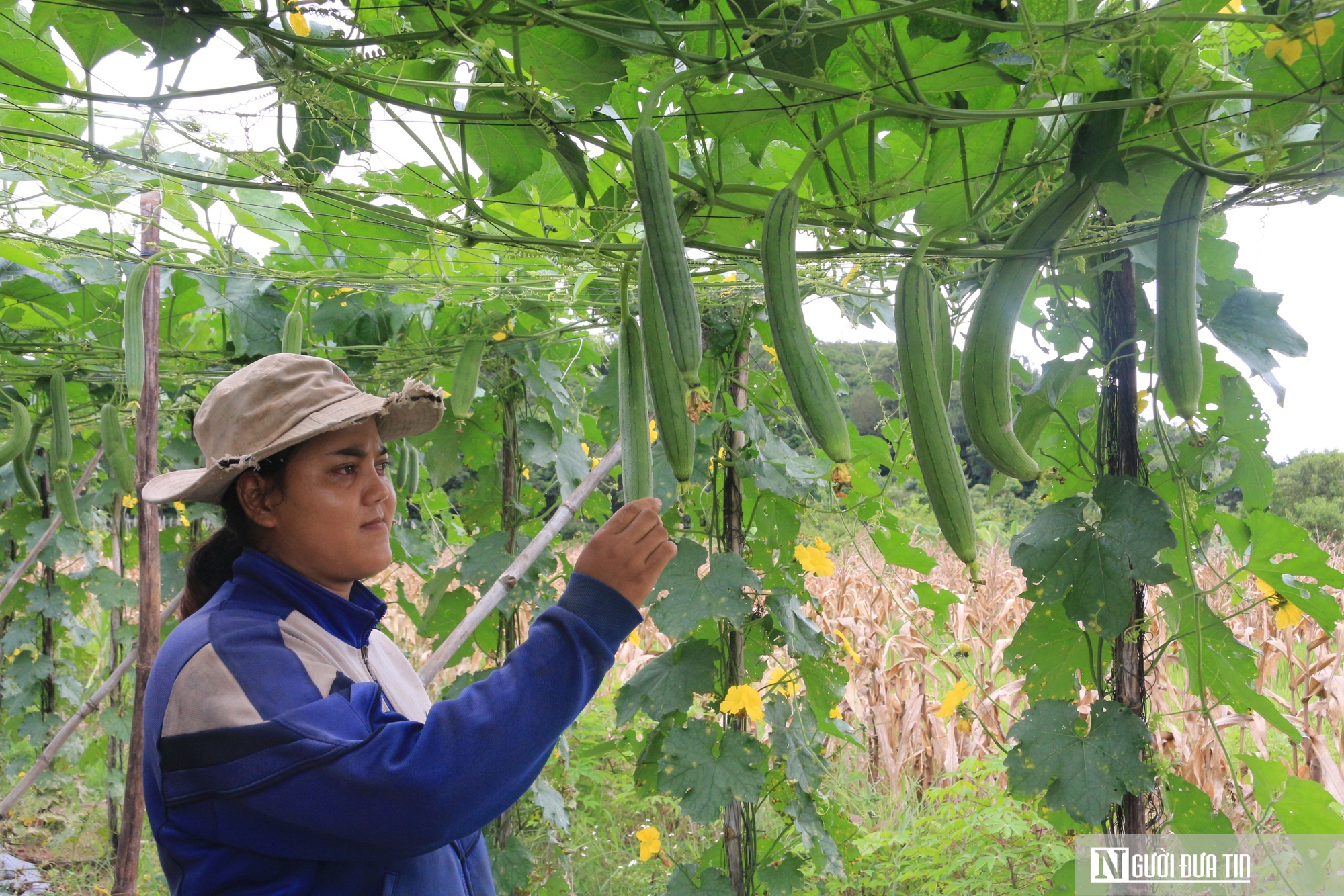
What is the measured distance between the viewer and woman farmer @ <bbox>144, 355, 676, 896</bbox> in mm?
1313

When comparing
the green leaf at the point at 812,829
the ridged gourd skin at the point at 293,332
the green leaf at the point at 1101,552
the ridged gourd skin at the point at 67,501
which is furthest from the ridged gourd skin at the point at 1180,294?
the ridged gourd skin at the point at 67,501

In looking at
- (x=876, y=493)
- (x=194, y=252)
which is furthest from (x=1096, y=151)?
(x=194, y=252)

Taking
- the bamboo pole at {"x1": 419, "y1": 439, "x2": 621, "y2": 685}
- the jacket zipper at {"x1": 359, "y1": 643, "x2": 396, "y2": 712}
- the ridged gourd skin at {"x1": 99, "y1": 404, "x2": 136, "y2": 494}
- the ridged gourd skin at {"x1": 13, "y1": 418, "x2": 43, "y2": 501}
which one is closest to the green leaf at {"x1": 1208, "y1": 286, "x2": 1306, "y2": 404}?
the bamboo pole at {"x1": 419, "y1": 439, "x2": 621, "y2": 685}

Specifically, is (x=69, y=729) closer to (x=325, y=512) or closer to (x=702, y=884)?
(x=702, y=884)

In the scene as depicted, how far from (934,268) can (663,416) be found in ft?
3.49

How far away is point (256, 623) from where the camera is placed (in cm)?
149

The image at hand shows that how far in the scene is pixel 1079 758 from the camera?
2092mm

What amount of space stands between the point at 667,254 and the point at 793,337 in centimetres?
20

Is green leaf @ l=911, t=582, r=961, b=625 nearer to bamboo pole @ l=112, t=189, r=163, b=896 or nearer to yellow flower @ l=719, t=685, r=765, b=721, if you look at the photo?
yellow flower @ l=719, t=685, r=765, b=721

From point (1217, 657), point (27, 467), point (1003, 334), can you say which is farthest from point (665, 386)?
point (27, 467)

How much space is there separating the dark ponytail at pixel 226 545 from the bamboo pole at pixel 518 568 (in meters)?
1.04

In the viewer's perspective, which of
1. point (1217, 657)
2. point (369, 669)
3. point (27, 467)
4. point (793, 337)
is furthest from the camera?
point (27, 467)

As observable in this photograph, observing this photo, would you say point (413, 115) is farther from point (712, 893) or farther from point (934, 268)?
point (712, 893)

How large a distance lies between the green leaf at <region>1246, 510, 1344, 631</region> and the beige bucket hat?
81.6 inches
